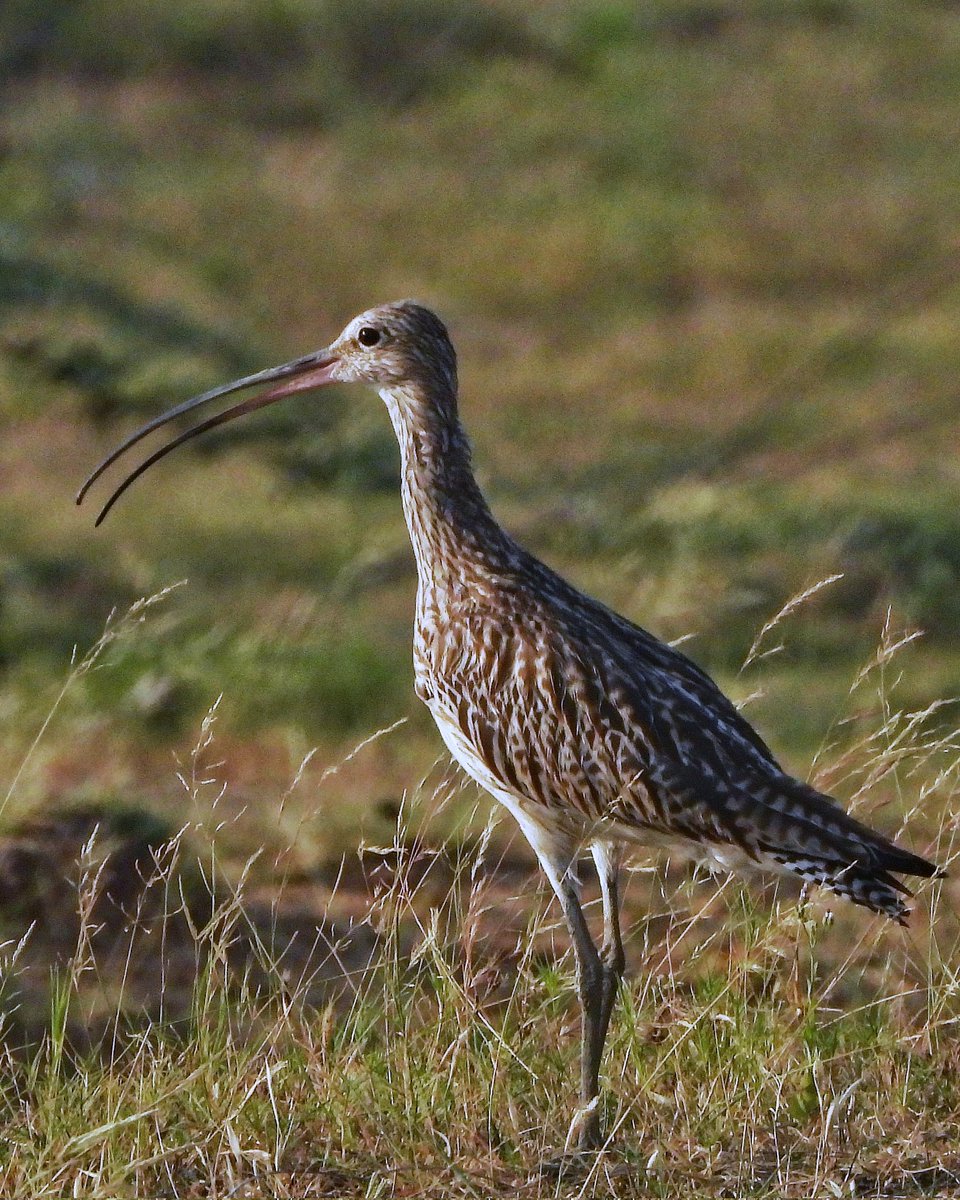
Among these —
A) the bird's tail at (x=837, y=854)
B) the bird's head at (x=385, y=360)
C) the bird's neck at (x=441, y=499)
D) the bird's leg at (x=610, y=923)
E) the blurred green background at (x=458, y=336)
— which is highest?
the bird's head at (x=385, y=360)

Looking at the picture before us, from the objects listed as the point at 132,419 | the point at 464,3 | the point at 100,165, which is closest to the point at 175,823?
the point at 132,419

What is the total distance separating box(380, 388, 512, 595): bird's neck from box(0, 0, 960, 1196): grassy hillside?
63 cm

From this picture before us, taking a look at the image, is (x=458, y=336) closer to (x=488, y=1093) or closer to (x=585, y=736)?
(x=585, y=736)

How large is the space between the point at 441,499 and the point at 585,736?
0.75 m

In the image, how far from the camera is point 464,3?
2450 cm

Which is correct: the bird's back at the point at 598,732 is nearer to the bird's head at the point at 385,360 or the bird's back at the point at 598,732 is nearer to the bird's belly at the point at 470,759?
the bird's belly at the point at 470,759

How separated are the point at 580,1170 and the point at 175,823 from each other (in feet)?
11.9

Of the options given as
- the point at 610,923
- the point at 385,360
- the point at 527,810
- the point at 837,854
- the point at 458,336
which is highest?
the point at 385,360

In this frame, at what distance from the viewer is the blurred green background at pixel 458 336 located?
32.8 ft

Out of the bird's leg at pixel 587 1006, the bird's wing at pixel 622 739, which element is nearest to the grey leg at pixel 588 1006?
the bird's leg at pixel 587 1006

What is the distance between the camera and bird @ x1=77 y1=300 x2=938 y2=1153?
5238 mm

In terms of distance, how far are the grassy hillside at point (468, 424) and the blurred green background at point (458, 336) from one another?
0.05m

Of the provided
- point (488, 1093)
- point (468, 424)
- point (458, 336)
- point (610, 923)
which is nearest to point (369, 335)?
point (610, 923)

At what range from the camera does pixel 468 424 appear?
15836mm
